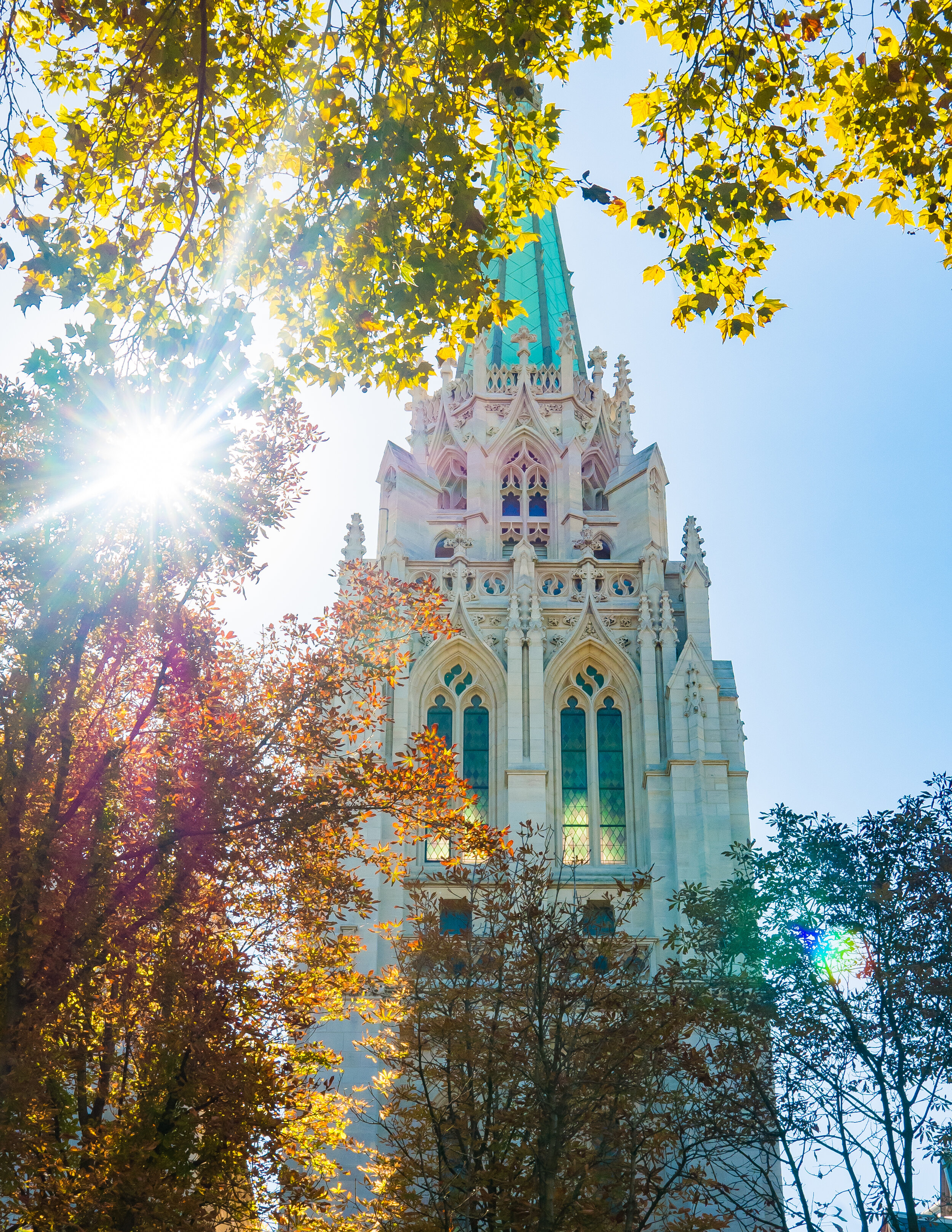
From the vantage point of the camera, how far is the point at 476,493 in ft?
123

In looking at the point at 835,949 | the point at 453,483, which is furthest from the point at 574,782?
the point at 835,949

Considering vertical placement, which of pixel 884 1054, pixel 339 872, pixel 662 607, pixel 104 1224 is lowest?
pixel 104 1224

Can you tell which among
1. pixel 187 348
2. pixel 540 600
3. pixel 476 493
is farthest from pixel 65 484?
pixel 476 493

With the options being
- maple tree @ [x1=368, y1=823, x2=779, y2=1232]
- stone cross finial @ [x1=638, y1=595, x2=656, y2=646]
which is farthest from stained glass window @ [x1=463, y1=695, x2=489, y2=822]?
maple tree @ [x1=368, y1=823, x2=779, y2=1232]

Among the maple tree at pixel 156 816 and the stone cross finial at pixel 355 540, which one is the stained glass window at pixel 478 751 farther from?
the maple tree at pixel 156 816

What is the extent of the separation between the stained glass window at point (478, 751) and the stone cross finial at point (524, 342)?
41.6 feet

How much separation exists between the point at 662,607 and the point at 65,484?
2264cm

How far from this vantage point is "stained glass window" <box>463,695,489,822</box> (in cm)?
3144

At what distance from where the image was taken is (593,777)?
31.5m

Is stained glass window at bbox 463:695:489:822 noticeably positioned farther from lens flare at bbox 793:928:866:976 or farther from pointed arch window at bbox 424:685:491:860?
lens flare at bbox 793:928:866:976

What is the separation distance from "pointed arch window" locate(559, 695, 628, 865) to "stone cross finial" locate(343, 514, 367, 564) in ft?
20.6

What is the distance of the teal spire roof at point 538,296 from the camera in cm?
4256

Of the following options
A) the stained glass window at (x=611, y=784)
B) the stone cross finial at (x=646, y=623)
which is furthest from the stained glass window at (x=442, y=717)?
the stone cross finial at (x=646, y=623)

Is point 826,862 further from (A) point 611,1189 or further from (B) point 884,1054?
(A) point 611,1189
